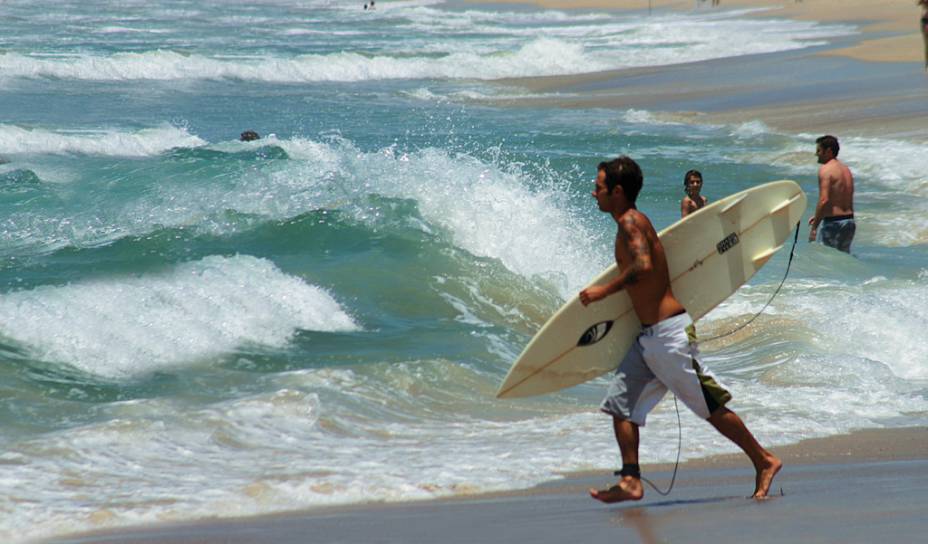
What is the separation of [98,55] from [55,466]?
27462mm

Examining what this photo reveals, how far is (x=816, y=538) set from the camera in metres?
4.38

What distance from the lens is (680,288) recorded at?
5.62 m

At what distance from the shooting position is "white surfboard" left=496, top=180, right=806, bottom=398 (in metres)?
5.41

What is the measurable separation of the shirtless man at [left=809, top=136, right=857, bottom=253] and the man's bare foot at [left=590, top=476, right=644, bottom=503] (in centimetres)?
624

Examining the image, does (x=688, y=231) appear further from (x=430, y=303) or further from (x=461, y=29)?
(x=461, y=29)

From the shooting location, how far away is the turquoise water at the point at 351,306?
640 cm

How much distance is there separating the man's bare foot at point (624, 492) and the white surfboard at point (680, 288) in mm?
605

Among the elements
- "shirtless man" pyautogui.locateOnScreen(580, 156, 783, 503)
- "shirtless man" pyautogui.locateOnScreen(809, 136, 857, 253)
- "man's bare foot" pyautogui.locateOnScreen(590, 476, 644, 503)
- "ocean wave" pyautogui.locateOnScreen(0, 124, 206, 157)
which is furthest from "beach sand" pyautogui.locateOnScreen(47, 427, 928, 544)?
"ocean wave" pyautogui.locateOnScreen(0, 124, 206, 157)

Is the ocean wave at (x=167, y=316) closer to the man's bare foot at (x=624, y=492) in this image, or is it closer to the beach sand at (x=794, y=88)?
the man's bare foot at (x=624, y=492)

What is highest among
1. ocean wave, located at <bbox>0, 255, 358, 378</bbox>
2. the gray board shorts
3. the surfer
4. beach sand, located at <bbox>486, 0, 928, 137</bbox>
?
the gray board shorts

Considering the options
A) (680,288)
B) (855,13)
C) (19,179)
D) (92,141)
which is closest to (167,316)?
(680,288)

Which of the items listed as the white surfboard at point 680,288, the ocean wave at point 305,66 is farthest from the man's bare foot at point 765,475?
the ocean wave at point 305,66

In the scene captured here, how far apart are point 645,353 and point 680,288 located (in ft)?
2.05

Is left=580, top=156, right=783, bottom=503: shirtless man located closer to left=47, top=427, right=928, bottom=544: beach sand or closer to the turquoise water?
left=47, top=427, right=928, bottom=544: beach sand
